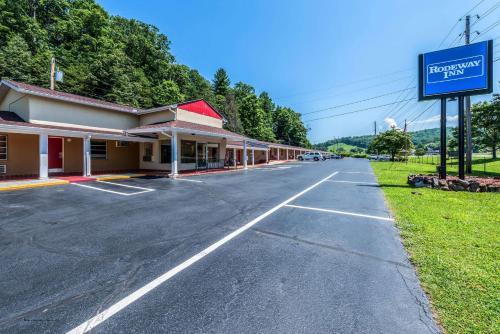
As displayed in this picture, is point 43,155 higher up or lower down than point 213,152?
lower down

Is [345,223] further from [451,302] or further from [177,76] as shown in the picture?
[177,76]

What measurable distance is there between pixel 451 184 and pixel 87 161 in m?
19.1

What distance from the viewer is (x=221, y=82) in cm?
6294

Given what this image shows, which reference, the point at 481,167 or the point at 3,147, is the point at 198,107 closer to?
the point at 3,147

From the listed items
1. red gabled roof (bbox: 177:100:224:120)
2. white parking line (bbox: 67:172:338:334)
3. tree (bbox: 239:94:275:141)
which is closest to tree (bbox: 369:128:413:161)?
tree (bbox: 239:94:275:141)

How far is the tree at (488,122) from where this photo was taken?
20797 millimetres

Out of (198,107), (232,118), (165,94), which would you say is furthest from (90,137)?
(232,118)

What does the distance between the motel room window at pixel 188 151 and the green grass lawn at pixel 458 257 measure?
51.5 ft

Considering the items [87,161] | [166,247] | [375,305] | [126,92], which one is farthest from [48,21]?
[375,305]

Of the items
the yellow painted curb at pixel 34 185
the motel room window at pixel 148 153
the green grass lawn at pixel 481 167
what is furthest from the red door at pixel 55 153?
the green grass lawn at pixel 481 167

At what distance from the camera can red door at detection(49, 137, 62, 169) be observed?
14718 mm

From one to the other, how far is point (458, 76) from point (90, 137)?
19963mm

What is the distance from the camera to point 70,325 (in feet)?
7.31

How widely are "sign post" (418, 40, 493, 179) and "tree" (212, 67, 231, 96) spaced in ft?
179
